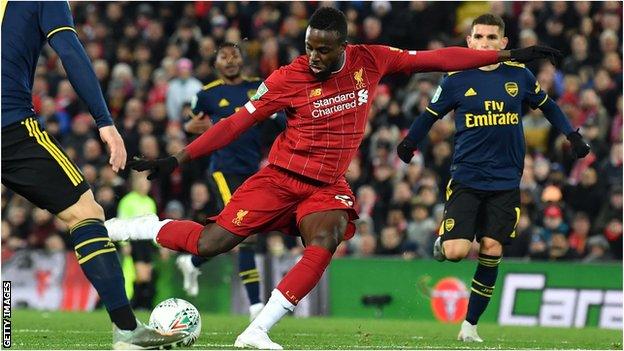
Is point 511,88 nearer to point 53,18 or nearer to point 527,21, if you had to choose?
point 53,18

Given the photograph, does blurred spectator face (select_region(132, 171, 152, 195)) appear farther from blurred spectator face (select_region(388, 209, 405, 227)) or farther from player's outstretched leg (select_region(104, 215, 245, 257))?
player's outstretched leg (select_region(104, 215, 245, 257))

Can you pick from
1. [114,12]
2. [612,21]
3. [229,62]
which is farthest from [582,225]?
[114,12]

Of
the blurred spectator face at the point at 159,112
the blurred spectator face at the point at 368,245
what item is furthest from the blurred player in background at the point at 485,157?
the blurred spectator face at the point at 159,112

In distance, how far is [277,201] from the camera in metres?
8.78

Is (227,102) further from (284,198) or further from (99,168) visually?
(99,168)

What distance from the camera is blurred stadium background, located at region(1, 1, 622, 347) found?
590 inches

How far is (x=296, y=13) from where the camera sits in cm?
1984

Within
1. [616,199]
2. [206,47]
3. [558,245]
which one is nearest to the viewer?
[558,245]

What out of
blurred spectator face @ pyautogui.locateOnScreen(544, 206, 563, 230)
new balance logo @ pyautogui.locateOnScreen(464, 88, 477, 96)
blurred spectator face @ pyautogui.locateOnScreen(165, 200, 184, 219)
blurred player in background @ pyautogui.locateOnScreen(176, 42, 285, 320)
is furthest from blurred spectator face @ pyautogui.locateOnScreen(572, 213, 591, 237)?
new balance logo @ pyautogui.locateOnScreen(464, 88, 477, 96)

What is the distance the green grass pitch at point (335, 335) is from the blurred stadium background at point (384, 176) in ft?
3.87

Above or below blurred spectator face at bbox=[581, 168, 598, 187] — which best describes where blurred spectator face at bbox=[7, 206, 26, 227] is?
below

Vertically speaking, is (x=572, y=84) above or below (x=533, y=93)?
below

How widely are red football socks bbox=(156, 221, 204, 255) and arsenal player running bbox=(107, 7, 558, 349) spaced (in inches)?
0.4

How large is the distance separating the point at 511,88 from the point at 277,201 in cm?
258
